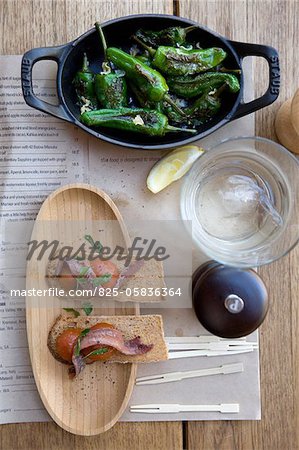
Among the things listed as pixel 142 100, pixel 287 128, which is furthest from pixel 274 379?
pixel 142 100

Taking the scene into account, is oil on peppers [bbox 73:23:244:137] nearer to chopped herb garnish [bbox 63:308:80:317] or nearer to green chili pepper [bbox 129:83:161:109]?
green chili pepper [bbox 129:83:161:109]

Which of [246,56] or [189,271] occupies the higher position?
[246,56]

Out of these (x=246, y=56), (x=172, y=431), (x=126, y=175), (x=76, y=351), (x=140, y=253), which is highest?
(x=246, y=56)

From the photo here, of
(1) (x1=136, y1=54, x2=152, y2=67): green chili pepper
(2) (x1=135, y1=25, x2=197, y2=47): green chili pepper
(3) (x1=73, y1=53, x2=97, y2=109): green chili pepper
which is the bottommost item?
(3) (x1=73, y1=53, x2=97, y2=109): green chili pepper

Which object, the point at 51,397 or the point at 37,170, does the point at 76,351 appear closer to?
the point at 51,397

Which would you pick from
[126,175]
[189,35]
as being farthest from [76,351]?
[189,35]

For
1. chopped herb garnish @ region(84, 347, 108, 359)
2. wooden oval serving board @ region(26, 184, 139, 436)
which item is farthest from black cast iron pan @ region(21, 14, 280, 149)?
chopped herb garnish @ region(84, 347, 108, 359)
